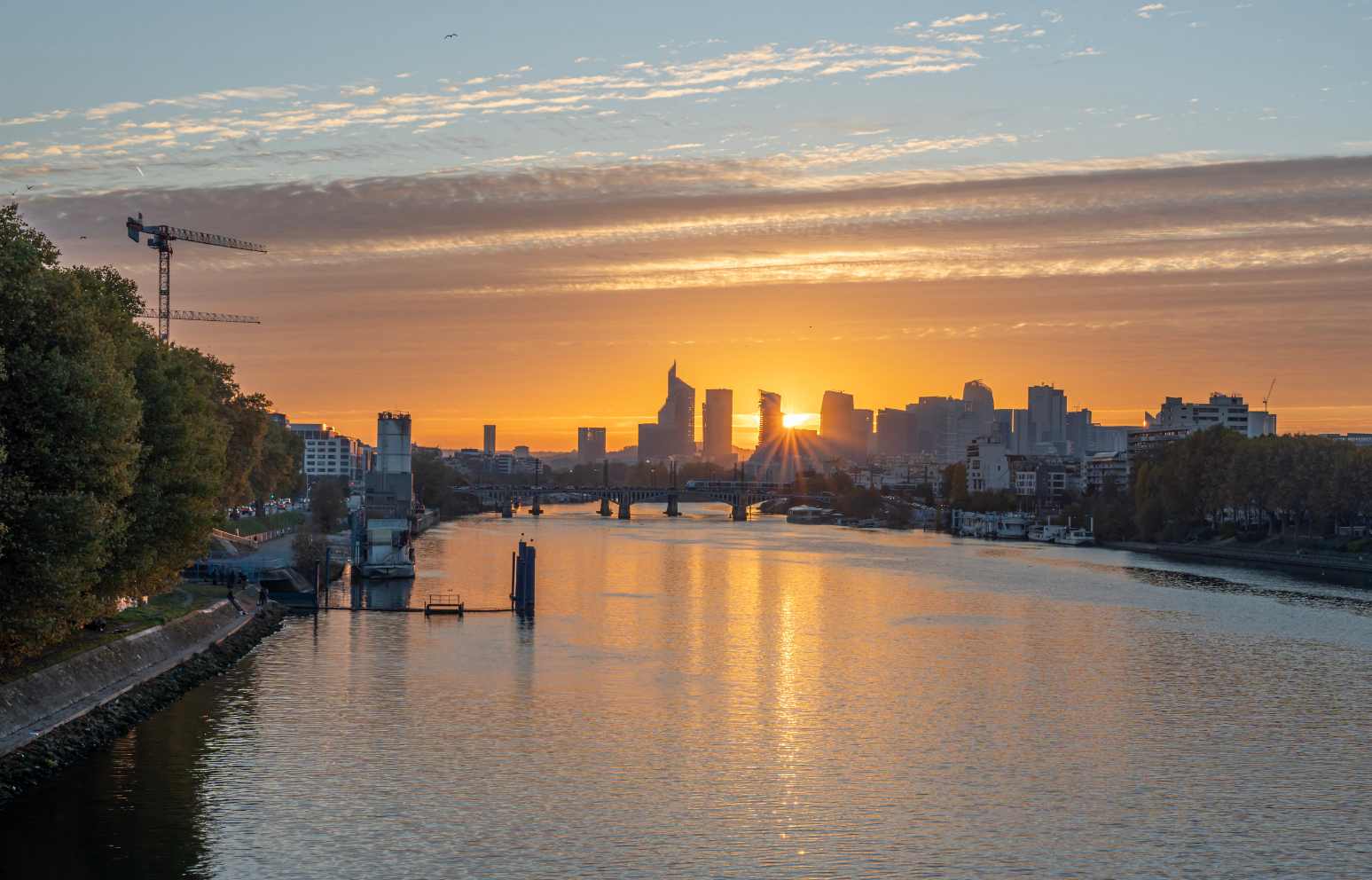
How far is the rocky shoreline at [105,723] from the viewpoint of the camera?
109ft

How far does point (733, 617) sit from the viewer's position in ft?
240

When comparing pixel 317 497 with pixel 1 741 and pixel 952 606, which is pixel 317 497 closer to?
pixel 952 606

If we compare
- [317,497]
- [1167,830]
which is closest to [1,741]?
[1167,830]

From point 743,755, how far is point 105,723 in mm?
17567

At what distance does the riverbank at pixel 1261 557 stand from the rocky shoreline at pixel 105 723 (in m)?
85.2

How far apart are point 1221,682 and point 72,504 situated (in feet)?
131

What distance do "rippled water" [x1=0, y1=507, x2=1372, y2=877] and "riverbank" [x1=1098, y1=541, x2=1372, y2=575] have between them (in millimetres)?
38419

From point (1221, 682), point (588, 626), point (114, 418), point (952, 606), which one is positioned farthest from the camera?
point (952, 606)

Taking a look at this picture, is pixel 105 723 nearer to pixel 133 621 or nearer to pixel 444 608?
pixel 133 621

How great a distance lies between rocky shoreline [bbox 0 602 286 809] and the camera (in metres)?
33.4

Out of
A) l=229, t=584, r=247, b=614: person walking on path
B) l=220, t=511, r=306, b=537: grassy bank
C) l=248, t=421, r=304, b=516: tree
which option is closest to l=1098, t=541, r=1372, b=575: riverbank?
l=248, t=421, r=304, b=516: tree

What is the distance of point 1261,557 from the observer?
11838 centimetres

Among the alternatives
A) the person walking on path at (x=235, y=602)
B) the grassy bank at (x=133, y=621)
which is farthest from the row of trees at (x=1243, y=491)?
the grassy bank at (x=133, y=621)

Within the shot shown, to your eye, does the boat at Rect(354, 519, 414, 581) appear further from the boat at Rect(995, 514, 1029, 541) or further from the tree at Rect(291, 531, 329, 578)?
the boat at Rect(995, 514, 1029, 541)
